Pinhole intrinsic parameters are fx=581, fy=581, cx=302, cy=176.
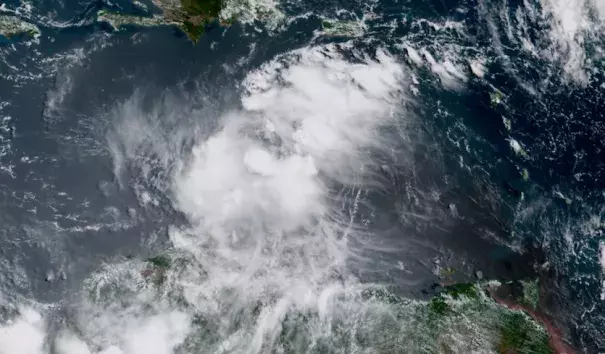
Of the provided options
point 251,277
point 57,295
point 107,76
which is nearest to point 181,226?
point 251,277

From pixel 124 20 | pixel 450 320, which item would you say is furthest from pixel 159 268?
pixel 450 320

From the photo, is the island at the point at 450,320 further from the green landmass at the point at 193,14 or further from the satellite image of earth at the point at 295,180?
the green landmass at the point at 193,14

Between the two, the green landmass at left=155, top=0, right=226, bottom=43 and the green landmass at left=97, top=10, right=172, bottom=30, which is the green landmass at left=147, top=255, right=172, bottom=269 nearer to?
the green landmass at left=155, top=0, right=226, bottom=43

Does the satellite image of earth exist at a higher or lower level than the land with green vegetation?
lower

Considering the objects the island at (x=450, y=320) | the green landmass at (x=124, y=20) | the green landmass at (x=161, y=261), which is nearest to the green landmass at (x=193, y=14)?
the green landmass at (x=124, y=20)

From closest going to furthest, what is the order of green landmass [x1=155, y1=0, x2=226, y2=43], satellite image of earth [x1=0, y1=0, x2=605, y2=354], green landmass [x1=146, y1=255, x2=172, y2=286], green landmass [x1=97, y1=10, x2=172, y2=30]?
satellite image of earth [x1=0, y1=0, x2=605, y2=354], green landmass [x1=146, y1=255, x2=172, y2=286], green landmass [x1=97, y1=10, x2=172, y2=30], green landmass [x1=155, y1=0, x2=226, y2=43]

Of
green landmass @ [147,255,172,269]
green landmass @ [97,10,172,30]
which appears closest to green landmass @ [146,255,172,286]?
green landmass @ [147,255,172,269]

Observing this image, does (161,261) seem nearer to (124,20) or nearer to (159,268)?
Answer: (159,268)

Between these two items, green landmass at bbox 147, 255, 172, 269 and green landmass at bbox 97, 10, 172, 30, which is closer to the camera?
green landmass at bbox 147, 255, 172, 269
